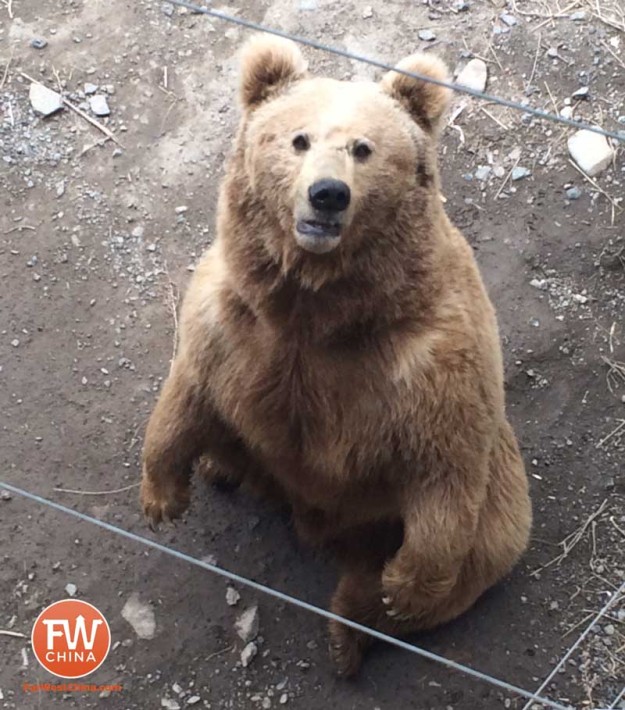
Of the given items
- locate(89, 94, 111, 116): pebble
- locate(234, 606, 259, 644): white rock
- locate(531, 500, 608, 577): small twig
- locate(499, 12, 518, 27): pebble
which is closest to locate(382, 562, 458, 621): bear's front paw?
locate(234, 606, 259, 644): white rock

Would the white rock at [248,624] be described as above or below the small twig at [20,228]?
below

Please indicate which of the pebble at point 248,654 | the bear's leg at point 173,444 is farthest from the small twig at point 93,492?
the pebble at point 248,654

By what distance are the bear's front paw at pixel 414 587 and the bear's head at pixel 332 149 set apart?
1198 mm

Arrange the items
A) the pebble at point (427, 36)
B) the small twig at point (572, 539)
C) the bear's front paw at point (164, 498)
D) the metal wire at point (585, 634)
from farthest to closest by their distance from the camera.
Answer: the pebble at point (427, 36) < the small twig at point (572, 539) < the bear's front paw at point (164, 498) < the metal wire at point (585, 634)

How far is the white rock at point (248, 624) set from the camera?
12.9ft

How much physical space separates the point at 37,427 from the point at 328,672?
1.50 metres

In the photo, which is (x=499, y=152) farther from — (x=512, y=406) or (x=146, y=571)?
(x=146, y=571)

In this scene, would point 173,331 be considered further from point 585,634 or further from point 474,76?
point 585,634

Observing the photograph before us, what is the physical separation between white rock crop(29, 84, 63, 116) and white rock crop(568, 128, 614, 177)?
236 centimetres

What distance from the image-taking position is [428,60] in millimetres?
3164

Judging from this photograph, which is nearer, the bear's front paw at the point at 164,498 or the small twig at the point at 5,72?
the bear's front paw at the point at 164,498

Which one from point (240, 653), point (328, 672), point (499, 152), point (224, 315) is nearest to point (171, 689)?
point (240, 653)

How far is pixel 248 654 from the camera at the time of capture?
3885 millimetres

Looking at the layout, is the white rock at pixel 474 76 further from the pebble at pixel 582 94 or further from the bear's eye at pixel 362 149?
the bear's eye at pixel 362 149
